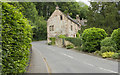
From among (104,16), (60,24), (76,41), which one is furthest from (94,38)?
(60,24)

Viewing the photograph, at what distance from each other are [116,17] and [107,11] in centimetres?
313

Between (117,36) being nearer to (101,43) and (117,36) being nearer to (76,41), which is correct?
(101,43)

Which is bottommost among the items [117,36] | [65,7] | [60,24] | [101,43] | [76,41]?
[76,41]

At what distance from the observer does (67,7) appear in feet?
161

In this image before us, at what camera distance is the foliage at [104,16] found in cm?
1770

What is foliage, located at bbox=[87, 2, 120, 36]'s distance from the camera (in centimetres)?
1770

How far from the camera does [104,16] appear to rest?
20938mm

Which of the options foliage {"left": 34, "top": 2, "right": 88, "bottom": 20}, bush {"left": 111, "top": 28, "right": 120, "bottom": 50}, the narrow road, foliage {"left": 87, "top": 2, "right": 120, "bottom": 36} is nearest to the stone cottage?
foliage {"left": 34, "top": 2, "right": 88, "bottom": 20}

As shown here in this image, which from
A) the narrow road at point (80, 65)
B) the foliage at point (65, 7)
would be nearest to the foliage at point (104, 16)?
the narrow road at point (80, 65)

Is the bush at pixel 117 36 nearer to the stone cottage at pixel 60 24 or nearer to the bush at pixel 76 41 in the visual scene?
the bush at pixel 76 41

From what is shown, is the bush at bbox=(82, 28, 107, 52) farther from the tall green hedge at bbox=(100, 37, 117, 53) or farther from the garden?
the tall green hedge at bbox=(100, 37, 117, 53)

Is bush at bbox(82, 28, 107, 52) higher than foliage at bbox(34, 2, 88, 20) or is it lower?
lower

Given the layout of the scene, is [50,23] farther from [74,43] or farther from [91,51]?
[91,51]

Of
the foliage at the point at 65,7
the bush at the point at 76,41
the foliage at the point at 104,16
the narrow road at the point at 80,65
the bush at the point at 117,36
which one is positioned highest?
the foliage at the point at 65,7
